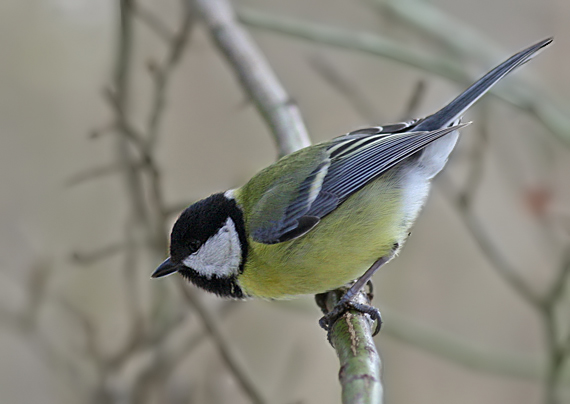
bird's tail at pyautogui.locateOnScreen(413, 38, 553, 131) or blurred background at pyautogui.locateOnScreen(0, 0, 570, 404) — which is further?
blurred background at pyautogui.locateOnScreen(0, 0, 570, 404)

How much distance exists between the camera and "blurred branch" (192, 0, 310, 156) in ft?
7.54

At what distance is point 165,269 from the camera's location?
2420mm

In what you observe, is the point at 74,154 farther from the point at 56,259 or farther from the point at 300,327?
the point at 300,327

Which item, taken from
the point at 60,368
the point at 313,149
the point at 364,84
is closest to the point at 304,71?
the point at 364,84

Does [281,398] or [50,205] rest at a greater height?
[50,205]

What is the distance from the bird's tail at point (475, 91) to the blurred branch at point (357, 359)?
2.71 ft

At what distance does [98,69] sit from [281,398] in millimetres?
2502

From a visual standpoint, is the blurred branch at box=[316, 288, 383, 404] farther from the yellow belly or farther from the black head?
the black head

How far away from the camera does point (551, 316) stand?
2.71 metres

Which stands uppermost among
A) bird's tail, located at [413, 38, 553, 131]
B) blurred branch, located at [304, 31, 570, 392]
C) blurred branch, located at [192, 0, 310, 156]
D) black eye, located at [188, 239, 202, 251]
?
blurred branch, located at [192, 0, 310, 156]

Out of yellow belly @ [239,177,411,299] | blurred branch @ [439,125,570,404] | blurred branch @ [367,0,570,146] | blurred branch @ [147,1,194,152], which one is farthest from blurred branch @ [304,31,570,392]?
blurred branch @ [147,1,194,152]

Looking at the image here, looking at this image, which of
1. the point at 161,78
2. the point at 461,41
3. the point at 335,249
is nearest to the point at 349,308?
the point at 335,249

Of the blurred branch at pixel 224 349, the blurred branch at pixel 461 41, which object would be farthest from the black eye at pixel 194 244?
the blurred branch at pixel 461 41

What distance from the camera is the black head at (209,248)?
2412 millimetres
